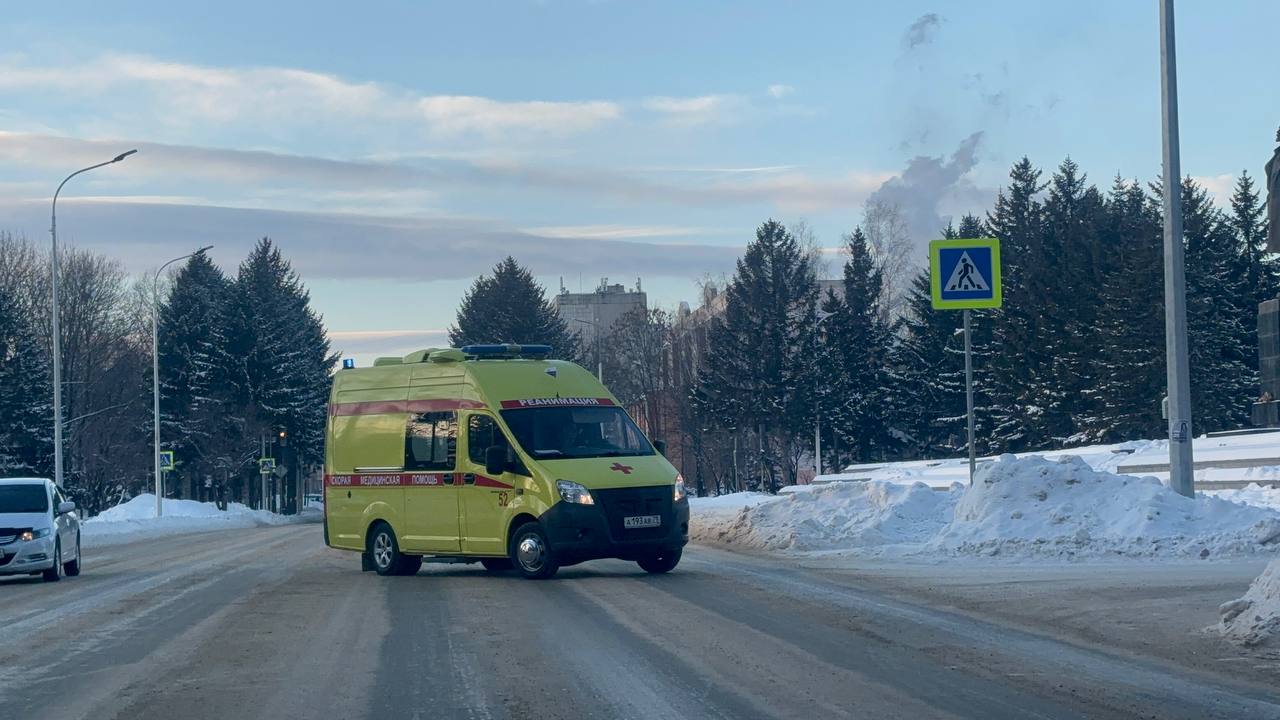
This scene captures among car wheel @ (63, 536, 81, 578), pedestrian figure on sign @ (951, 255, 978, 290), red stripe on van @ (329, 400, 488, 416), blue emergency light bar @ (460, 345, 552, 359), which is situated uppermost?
pedestrian figure on sign @ (951, 255, 978, 290)

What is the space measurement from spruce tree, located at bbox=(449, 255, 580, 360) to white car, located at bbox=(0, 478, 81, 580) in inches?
2473

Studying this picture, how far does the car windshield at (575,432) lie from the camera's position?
17.6m

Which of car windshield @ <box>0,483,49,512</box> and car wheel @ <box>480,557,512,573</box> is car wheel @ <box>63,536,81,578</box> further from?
car wheel @ <box>480,557,512,573</box>

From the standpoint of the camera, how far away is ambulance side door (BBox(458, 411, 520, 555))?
1748 centimetres

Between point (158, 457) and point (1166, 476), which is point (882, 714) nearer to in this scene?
point (1166, 476)

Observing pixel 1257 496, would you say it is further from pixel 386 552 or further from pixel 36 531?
pixel 36 531

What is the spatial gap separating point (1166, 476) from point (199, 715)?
23.8m

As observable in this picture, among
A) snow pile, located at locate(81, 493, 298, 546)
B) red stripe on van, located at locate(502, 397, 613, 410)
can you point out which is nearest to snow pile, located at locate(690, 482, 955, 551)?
red stripe on van, located at locate(502, 397, 613, 410)

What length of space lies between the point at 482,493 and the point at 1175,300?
9.76 meters

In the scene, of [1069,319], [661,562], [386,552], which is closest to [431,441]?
[386,552]

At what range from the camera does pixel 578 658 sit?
412 inches

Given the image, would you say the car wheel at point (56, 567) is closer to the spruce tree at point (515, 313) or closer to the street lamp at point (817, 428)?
the street lamp at point (817, 428)

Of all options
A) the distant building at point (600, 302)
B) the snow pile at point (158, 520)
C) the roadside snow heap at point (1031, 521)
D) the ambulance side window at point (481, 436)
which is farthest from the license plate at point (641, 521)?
the distant building at point (600, 302)

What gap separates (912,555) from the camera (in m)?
19.5
